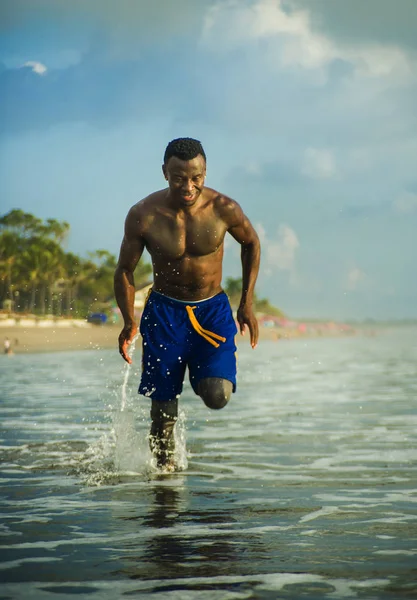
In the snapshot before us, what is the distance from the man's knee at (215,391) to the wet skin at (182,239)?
312 millimetres

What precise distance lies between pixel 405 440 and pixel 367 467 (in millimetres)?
1774

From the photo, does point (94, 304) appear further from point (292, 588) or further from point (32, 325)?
point (292, 588)

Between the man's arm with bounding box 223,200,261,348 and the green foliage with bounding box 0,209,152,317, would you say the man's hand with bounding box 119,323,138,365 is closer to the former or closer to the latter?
the man's arm with bounding box 223,200,261,348

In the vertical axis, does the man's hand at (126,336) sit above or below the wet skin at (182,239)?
below

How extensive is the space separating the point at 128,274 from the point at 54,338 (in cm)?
6254

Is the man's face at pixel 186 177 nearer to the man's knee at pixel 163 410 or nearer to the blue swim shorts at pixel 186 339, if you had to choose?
the blue swim shorts at pixel 186 339

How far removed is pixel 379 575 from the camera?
4281 mm

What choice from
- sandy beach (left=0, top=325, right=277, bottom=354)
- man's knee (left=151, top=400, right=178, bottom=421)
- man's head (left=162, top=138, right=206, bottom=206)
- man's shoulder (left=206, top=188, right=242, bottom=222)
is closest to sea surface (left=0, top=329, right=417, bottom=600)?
man's knee (left=151, top=400, right=178, bottom=421)

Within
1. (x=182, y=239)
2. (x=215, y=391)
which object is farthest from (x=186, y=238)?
(x=215, y=391)

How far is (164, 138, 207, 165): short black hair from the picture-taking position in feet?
21.9

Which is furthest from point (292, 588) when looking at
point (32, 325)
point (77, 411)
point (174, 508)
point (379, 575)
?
point (32, 325)

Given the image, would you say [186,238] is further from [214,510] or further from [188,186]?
[214,510]

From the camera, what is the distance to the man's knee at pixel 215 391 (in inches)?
276

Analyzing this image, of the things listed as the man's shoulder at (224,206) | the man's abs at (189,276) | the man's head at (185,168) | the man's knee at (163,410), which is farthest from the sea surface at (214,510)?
the man's head at (185,168)
